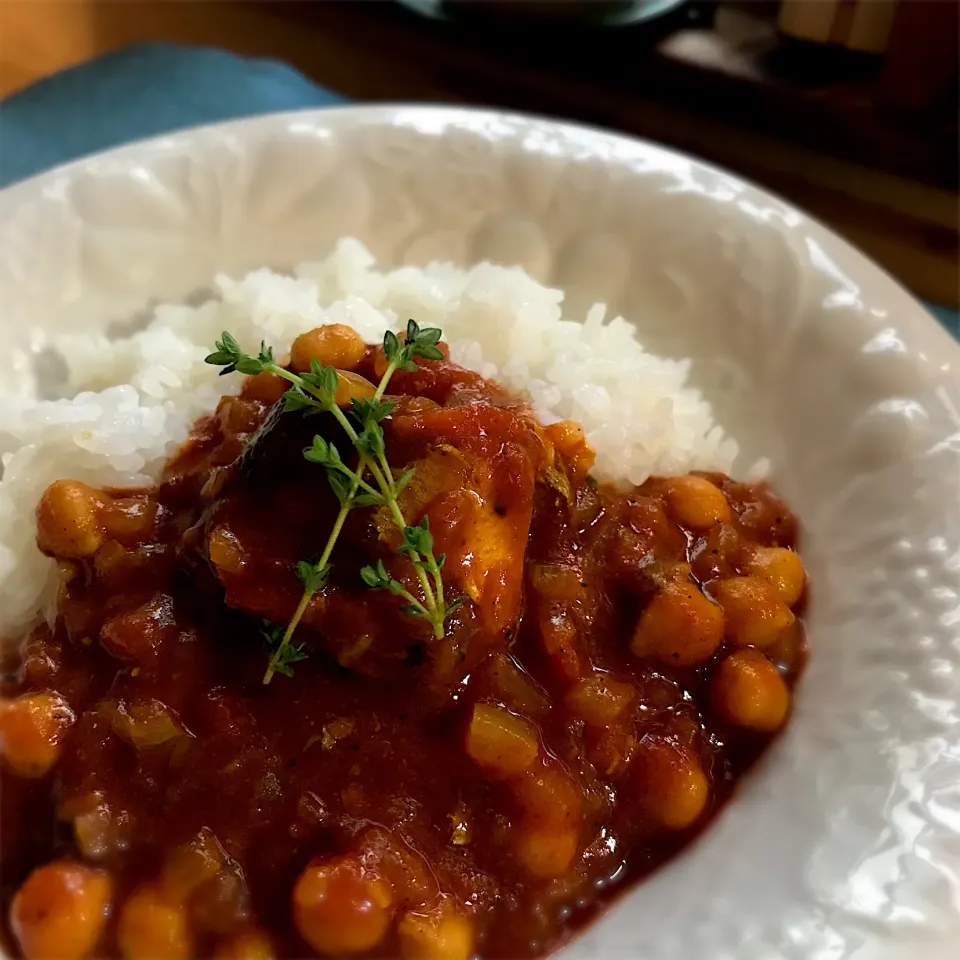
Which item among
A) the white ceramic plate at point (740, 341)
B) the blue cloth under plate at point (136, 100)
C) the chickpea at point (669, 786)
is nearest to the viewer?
the white ceramic plate at point (740, 341)

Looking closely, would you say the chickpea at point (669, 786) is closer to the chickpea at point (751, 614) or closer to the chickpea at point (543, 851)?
the chickpea at point (543, 851)

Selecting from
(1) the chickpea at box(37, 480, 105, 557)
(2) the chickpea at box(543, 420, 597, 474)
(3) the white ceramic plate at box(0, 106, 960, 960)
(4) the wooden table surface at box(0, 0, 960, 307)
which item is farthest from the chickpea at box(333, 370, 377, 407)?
(4) the wooden table surface at box(0, 0, 960, 307)

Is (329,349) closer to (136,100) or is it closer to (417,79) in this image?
(136,100)

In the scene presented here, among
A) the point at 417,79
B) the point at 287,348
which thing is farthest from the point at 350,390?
the point at 417,79

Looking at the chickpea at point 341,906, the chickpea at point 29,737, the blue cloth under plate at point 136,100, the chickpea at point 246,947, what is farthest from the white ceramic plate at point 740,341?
the blue cloth under plate at point 136,100

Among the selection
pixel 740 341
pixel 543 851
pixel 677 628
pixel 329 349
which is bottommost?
pixel 543 851

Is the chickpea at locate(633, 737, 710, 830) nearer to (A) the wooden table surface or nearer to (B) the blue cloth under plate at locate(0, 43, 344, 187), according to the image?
(A) the wooden table surface
